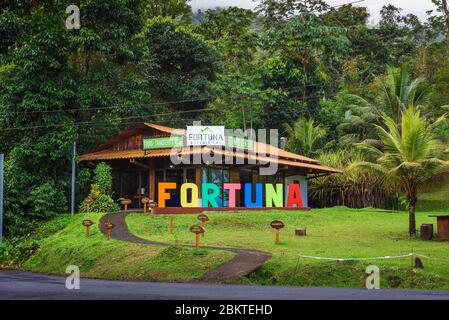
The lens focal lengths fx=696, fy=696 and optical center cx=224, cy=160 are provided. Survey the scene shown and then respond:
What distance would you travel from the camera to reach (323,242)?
86.7 feet

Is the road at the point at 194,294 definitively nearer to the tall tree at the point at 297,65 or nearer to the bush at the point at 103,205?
the bush at the point at 103,205

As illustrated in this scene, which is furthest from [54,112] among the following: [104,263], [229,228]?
[104,263]

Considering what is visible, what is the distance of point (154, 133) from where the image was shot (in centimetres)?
4144

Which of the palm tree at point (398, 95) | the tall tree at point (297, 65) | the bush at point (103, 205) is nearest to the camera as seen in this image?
the bush at point (103, 205)

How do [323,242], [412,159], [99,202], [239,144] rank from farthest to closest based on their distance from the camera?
[239,144] → [99,202] → [412,159] → [323,242]

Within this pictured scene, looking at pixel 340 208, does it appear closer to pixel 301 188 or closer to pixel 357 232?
pixel 301 188

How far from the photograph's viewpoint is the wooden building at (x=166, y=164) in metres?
39.2

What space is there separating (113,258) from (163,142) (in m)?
15.0

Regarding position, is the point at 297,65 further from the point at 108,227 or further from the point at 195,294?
the point at 195,294

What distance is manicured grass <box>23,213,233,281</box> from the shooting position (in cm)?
2194

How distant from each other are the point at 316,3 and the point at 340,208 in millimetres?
24367

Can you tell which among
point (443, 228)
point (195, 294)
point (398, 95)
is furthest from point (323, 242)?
point (398, 95)

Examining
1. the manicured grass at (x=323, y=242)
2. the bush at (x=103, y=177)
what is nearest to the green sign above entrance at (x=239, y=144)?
the manicured grass at (x=323, y=242)

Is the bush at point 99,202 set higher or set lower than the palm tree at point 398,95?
lower
